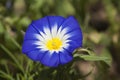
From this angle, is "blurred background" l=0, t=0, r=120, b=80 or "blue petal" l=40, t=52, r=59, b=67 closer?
"blue petal" l=40, t=52, r=59, b=67

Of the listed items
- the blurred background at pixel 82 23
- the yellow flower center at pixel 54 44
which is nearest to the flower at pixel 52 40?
the yellow flower center at pixel 54 44

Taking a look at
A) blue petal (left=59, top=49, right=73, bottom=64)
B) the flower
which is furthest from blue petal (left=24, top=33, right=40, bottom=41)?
blue petal (left=59, top=49, right=73, bottom=64)

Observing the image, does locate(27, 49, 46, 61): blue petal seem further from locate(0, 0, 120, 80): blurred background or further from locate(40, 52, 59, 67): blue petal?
locate(0, 0, 120, 80): blurred background

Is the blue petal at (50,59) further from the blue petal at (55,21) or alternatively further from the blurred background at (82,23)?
the blurred background at (82,23)

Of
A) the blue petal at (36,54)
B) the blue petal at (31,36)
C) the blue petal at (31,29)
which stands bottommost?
the blue petal at (36,54)

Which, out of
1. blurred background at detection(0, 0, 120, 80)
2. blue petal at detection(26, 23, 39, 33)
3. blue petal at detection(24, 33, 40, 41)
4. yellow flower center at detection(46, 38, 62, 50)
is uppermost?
blurred background at detection(0, 0, 120, 80)

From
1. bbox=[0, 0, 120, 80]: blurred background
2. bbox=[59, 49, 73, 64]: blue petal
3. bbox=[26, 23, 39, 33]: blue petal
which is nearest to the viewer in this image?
bbox=[59, 49, 73, 64]: blue petal

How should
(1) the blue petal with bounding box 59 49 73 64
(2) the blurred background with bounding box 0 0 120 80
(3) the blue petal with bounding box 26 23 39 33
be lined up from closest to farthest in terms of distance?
1. (1) the blue petal with bounding box 59 49 73 64
2. (3) the blue petal with bounding box 26 23 39 33
3. (2) the blurred background with bounding box 0 0 120 80

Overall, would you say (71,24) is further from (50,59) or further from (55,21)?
(50,59)
